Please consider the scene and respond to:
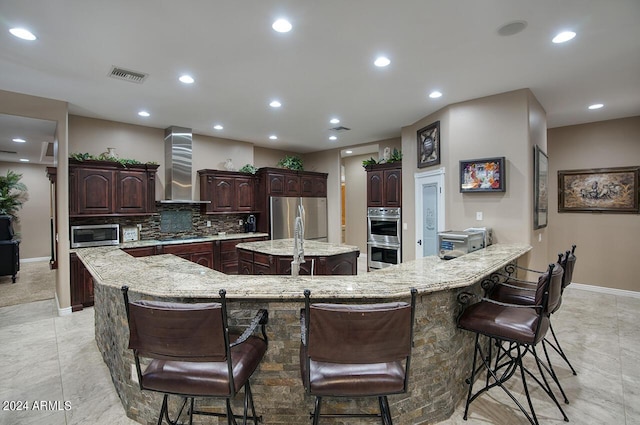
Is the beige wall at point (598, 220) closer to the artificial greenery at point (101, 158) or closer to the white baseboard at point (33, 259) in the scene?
the artificial greenery at point (101, 158)

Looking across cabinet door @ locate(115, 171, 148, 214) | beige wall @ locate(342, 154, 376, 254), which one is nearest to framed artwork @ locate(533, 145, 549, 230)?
beige wall @ locate(342, 154, 376, 254)

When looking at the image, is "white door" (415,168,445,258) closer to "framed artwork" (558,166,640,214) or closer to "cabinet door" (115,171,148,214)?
"framed artwork" (558,166,640,214)

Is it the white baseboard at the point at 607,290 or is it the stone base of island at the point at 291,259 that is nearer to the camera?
the stone base of island at the point at 291,259

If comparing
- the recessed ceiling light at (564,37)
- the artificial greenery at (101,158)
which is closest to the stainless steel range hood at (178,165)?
the artificial greenery at (101,158)

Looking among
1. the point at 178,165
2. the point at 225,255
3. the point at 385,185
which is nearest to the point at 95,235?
the point at 178,165

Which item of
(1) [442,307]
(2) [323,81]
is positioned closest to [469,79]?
(2) [323,81]

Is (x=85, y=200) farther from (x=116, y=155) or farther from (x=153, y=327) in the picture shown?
(x=153, y=327)

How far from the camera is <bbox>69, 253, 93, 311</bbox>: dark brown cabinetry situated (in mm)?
4266

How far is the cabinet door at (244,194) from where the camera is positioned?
6.32 meters

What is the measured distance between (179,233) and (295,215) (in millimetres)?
2402

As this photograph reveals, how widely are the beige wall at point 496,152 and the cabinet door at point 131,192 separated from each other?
15.7 feet

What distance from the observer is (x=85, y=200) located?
14.7 ft

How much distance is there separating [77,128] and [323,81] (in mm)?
4061

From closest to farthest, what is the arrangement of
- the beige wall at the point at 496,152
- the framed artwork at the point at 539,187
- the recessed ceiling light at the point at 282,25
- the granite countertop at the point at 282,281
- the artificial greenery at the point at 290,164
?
the granite countertop at the point at 282,281
the recessed ceiling light at the point at 282,25
the beige wall at the point at 496,152
the framed artwork at the point at 539,187
the artificial greenery at the point at 290,164
